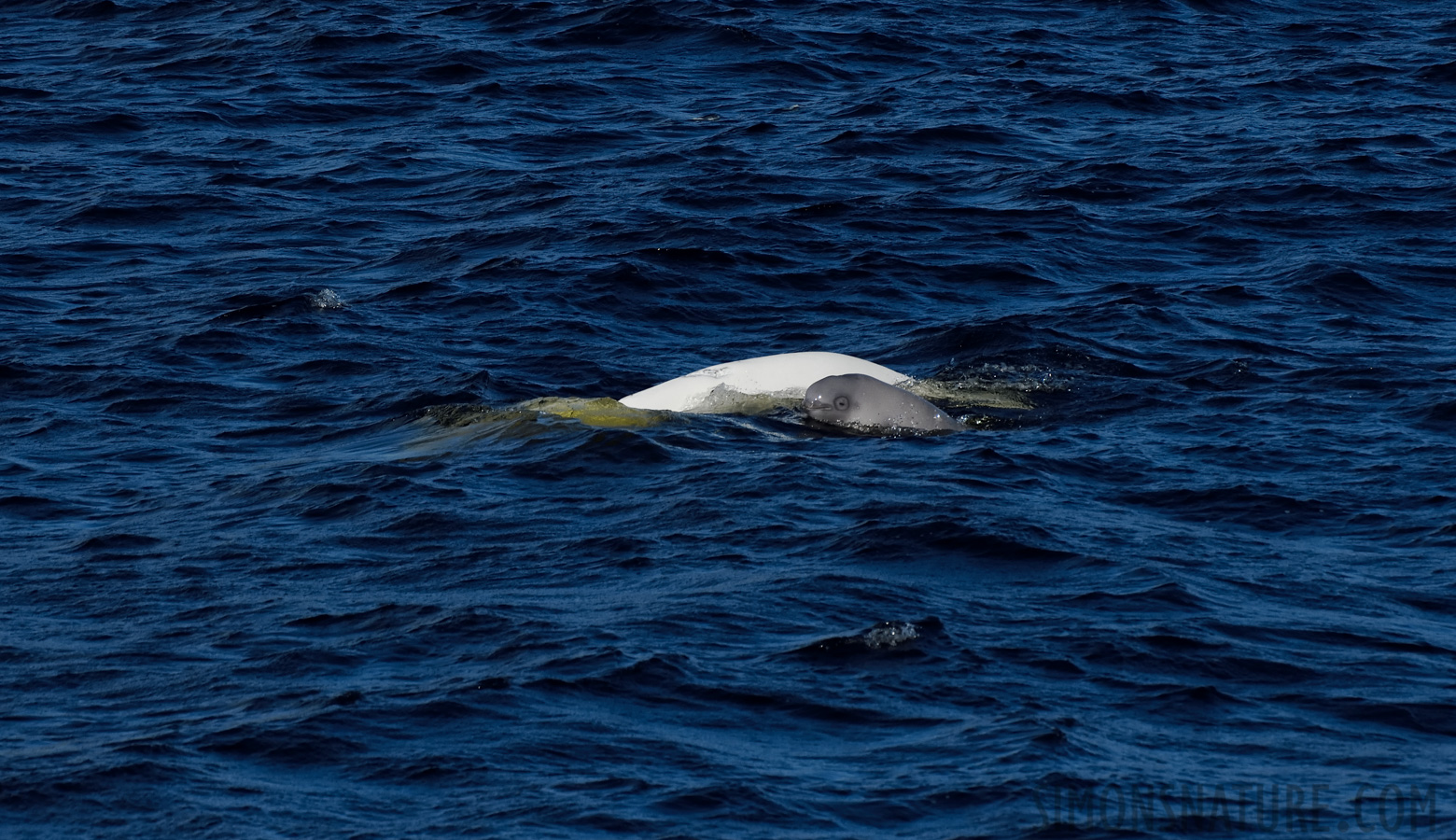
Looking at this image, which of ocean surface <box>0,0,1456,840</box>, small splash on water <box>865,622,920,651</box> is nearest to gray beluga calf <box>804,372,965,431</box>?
ocean surface <box>0,0,1456,840</box>

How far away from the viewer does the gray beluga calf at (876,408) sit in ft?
49.0

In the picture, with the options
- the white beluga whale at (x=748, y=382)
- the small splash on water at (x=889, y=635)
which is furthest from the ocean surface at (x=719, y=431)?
the white beluga whale at (x=748, y=382)

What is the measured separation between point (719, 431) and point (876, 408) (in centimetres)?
117

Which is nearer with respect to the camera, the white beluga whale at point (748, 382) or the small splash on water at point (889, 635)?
the small splash on water at point (889, 635)

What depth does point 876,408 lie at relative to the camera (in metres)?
14.9

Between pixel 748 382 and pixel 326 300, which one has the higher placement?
pixel 748 382

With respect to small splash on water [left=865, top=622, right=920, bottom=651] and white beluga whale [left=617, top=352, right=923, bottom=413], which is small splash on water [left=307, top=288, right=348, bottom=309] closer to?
white beluga whale [left=617, top=352, right=923, bottom=413]

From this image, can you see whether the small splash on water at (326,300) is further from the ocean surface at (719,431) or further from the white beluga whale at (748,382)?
the white beluga whale at (748,382)

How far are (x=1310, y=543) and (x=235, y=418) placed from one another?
26.6 ft

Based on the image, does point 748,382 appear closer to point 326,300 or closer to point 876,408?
point 876,408

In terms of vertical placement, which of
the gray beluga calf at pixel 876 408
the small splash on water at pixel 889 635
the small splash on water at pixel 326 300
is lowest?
the small splash on water at pixel 326 300

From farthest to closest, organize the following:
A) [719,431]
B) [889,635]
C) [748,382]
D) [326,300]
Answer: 1. [326,300]
2. [748,382]
3. [719,431]
4. [889,635]

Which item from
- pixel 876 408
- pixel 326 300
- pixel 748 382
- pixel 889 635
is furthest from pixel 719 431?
pixel 326 300

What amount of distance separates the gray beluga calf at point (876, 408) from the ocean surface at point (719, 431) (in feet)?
0.94
